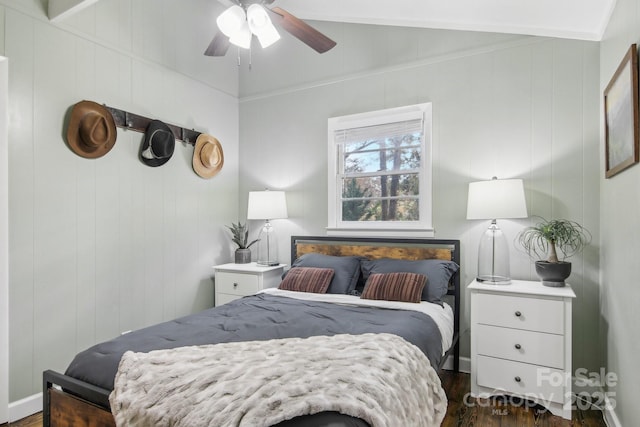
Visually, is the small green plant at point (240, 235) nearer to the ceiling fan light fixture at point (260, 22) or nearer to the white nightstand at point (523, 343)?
the ceiling fan light fixture at point (260, 22)

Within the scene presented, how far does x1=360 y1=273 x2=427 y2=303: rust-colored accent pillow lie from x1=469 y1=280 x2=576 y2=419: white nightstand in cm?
37

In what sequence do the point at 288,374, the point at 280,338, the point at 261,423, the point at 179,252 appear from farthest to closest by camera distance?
the point at 179,252 → the point at 280,338 → the point at 288,374 → the point at 261,423

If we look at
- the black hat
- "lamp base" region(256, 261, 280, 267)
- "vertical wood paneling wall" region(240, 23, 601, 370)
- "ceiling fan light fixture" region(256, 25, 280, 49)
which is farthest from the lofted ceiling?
"lamp base" region(256, 261, 280, 267)

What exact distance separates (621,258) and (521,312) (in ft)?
2.16

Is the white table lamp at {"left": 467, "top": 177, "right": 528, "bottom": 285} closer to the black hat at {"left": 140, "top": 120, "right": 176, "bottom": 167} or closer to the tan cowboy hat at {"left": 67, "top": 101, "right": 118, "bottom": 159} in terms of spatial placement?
the black hat at {"left": 140, "top": 120, "right": 176, "bottom": 167}

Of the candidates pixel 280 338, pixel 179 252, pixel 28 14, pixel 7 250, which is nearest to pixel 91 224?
pixel 7 250

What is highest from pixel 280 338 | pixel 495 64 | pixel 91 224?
pixel 495 64

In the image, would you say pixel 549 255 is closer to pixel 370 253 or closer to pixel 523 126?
pixel 523 126

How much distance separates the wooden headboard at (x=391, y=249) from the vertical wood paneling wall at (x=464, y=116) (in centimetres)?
9

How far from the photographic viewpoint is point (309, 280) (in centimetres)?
310

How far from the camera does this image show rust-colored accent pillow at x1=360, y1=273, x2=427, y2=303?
268cm

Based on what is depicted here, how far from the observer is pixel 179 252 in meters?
3.63

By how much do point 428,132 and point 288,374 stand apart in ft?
8.24

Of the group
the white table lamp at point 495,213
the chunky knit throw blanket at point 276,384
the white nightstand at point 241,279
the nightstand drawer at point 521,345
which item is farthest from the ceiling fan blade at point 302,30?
the nightstand drawer at point 521,345
